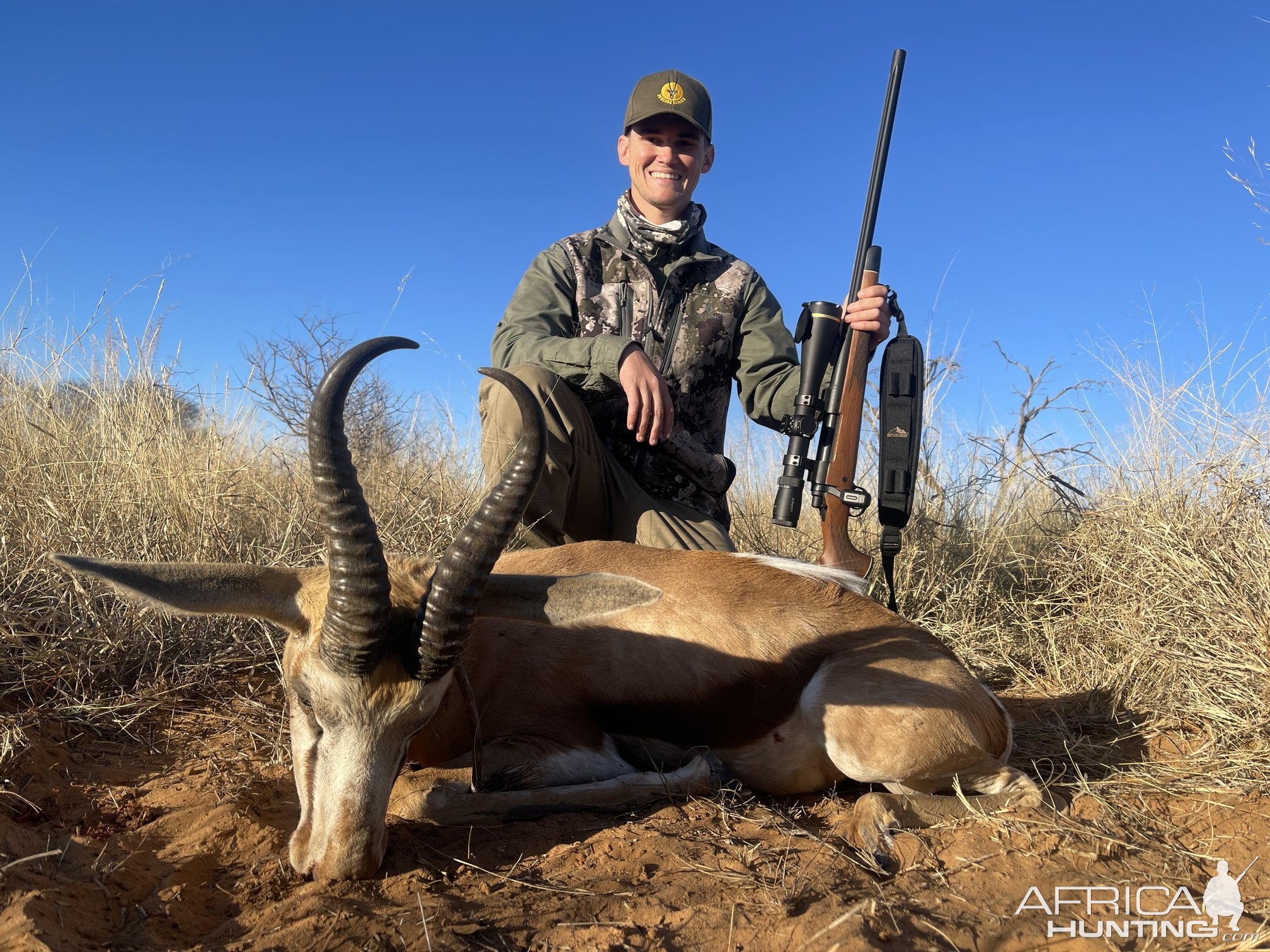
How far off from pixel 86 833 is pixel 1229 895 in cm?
371

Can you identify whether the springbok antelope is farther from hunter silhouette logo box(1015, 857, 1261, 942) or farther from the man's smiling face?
the man's smiling face

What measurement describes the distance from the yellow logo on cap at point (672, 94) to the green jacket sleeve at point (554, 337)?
1.23 meters

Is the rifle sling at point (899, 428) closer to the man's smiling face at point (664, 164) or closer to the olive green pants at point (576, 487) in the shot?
the olive green pants at point (576, 487)

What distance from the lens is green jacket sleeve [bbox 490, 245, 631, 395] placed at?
4.91 meters

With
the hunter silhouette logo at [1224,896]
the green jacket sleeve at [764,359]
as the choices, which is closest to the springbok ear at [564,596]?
the hunter silhouette logo at [1224,896]

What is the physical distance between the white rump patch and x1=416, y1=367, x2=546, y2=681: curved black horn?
5.37 ft

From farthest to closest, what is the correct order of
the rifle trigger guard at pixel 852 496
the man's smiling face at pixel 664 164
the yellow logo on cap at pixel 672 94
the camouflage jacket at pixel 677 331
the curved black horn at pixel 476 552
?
the man's smiling face at pixel 664 164
the yellow logo on cap at pixel 672 94
the camouflage jacket at pixel 677 331
the rifle trigger guard at pixel 852 496
the curved black horn at pixel 476 552

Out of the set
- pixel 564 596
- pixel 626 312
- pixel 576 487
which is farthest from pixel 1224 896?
pixel 626 312

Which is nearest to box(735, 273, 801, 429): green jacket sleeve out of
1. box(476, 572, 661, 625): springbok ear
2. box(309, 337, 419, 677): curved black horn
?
box(476, 572, 661, 625): springbok ear

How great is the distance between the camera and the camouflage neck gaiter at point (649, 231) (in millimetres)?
5777

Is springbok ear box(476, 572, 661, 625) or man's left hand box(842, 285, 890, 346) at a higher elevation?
man's left hand box(842, 285, 890, 346)

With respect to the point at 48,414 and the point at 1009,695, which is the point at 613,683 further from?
the point at 48,414

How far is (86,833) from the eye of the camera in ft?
9.42

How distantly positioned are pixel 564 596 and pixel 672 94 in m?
4.31
